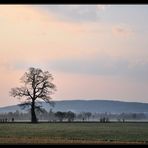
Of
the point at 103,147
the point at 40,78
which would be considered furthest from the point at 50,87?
the point at 103,147

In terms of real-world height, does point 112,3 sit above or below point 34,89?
below

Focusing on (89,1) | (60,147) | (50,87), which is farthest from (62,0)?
(50,87)

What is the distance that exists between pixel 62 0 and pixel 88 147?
98 cm

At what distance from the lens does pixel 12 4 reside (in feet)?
9.22

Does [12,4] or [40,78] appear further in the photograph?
[40,78]

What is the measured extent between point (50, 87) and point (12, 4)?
7671 centimetres

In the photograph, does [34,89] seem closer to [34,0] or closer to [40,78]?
[40,78]

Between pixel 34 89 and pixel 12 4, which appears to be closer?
pixel 12 4

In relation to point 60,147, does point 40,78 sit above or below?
above

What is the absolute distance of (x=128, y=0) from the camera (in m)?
2.89

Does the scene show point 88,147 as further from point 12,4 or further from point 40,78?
point 40,78

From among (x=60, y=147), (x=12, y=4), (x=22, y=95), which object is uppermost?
(x=22, y=95)

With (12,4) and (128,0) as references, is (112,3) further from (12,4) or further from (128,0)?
(12,4)

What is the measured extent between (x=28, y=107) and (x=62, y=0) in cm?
7889
